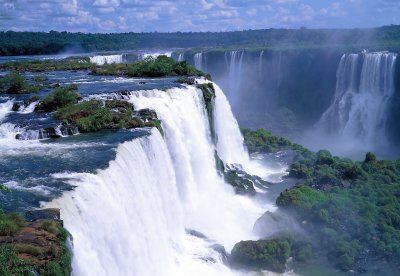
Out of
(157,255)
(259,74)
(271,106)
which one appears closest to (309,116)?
(271,106)

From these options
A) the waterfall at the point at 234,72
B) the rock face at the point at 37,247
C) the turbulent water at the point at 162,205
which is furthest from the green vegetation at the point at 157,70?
the rock face at the point at 37,247

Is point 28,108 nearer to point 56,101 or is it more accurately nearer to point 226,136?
point 56,101

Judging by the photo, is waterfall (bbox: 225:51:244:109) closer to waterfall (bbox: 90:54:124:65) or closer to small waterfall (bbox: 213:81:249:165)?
waterfall (bbox: 90:54:124:65)

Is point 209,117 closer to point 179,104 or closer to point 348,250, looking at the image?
point 179,104

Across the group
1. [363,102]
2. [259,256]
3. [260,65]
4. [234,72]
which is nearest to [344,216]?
[259,256]

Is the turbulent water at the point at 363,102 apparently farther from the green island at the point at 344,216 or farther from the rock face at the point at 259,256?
the rock face at the point at 259,256

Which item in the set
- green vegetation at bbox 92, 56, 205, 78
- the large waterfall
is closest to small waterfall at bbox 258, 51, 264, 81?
green vegetation at bbox 92, 56, 205, 78
